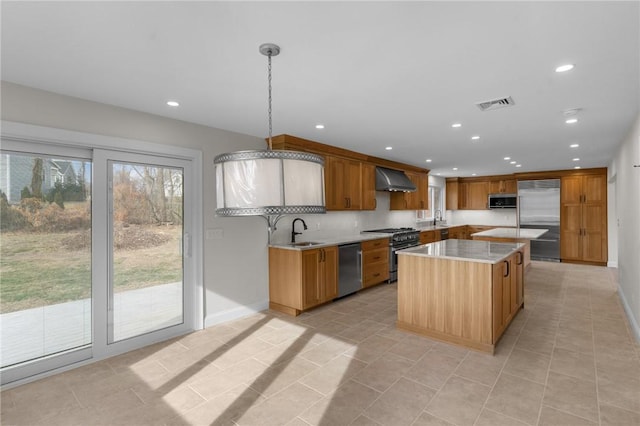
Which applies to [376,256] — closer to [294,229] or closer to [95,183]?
[294,229]

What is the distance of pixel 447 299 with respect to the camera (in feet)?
10.6

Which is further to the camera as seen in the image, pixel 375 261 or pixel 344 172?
pixel 375 261

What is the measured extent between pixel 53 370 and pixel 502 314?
421cm

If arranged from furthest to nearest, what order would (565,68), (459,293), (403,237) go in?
1. (403,237)
2. (459,293)
3. (565,68)

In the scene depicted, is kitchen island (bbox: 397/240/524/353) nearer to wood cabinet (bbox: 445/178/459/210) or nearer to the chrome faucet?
the chrome faucet

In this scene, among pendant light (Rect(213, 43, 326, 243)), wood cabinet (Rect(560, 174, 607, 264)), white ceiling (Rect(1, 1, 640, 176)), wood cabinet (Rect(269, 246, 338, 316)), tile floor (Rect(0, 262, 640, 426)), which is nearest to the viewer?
pendant light (Rect(213, 43, 326, 243))

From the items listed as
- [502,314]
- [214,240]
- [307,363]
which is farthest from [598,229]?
[214,240]

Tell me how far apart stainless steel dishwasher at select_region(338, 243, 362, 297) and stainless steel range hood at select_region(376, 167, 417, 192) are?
1.50m

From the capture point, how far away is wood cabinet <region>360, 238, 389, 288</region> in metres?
5.13

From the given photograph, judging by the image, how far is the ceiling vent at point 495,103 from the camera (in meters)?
2.89

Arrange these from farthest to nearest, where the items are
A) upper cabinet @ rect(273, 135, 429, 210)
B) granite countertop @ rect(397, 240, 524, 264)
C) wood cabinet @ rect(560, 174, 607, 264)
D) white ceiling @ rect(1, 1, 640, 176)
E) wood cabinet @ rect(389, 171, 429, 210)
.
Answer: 1. wood cabinet @ rect(560, 174, 607, 264)
2. wood cabinet @ rect(389, 171, 429, 210)
3. upper cabinet @ rect(273, 135, 429, 210)
4. granite countertop @ rect(397, 240, 524, 264)
5. white ceiling @ rect(1, 1, 640, 176)

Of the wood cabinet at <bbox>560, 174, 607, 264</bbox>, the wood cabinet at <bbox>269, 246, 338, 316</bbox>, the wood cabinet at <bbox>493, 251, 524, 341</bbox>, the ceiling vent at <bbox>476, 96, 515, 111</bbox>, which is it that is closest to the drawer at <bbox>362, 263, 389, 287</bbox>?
the wood cabinet at <bbox>269, 246, 338, 316</bbox>

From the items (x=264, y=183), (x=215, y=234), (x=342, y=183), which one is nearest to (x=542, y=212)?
(x=342, y=183)

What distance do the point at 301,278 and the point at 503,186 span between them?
296 inches
